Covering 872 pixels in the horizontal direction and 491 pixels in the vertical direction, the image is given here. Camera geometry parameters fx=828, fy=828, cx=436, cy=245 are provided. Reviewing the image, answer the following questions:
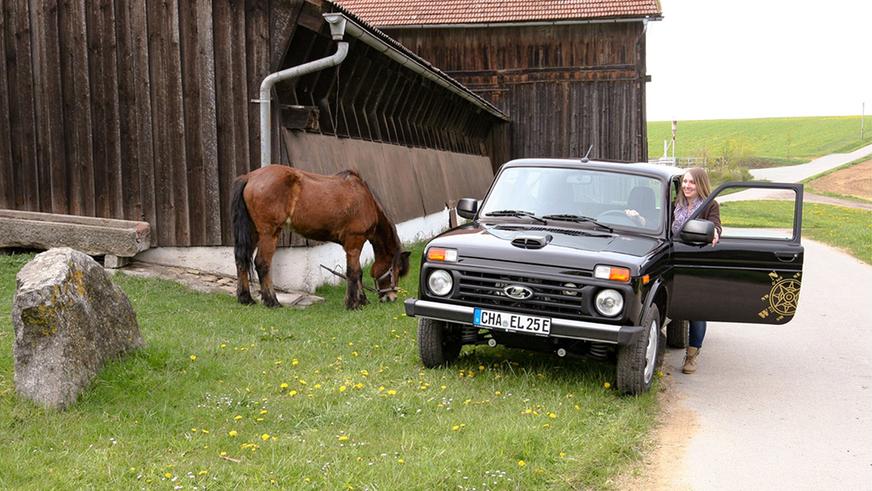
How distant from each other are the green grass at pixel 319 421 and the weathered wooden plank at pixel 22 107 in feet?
16.2

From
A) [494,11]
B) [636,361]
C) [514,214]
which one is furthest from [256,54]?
[494,11]

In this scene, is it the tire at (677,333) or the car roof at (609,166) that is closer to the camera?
the car roof at (609,166)

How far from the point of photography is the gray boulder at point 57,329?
5504 mm

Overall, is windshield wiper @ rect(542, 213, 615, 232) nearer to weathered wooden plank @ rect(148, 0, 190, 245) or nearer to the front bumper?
the front bumper

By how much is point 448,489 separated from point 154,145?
8738 millimetres

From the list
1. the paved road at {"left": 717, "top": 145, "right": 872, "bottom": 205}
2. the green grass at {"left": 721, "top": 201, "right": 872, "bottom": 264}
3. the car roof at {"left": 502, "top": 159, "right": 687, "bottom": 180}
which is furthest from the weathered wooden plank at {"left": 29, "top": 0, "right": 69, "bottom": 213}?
the paved road at {"left": 717, "top": 145, "right": 872, "bottom": 205}

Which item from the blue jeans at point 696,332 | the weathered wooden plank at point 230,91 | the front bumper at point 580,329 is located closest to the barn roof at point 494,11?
the weathered wooden plank at point 230,91

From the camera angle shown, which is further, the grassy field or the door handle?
the grassy field

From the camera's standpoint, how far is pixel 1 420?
17.3ft

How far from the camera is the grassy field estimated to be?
79938 mm

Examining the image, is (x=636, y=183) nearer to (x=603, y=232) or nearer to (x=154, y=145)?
(x=603, y=232)

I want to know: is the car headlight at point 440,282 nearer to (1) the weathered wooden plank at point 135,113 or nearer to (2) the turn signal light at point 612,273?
(2) the turn signal light at point 612,273

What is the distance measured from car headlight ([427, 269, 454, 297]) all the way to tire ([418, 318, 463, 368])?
13.9 inches

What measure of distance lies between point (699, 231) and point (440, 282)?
2270 millimetres
